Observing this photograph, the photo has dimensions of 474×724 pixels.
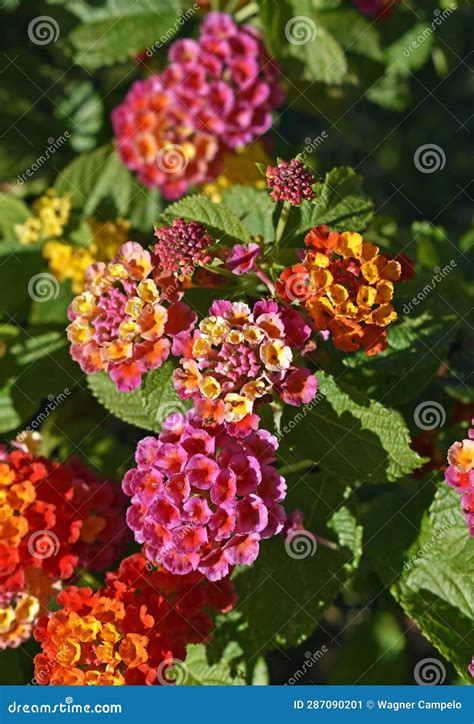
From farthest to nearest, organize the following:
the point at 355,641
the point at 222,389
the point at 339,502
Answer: the point at 355,641 < the point at 339,502 < the point at 222,389

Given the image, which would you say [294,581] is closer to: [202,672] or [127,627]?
[202,672]

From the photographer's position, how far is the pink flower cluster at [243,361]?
1.68 meters

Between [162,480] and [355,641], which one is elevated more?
[162,480]

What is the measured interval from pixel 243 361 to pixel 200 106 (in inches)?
48.0

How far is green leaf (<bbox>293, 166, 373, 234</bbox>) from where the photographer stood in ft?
6.29

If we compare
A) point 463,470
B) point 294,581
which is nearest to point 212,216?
point 463,470

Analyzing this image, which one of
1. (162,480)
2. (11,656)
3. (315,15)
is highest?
(315,15)

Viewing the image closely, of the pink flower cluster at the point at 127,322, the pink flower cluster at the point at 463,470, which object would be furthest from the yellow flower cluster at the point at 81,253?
the pink flower cluster at the point at 463,470

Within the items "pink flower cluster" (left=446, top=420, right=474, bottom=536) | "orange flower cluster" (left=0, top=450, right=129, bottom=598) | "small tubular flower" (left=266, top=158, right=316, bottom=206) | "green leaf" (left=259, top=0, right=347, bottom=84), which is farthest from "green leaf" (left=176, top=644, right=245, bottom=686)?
"green leaf" (left=259, top=0, right=347, bottom=84)

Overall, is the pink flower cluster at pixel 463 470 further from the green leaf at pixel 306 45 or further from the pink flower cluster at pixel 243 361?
the green leaf at pixel 306 45

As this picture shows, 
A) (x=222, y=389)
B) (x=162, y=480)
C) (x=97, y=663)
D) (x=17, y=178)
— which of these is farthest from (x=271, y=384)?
(x=17, y=178)

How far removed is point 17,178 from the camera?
2.94 m

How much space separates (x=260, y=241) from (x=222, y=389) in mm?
429

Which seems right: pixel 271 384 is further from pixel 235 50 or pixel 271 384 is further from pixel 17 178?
pixel 17 178
